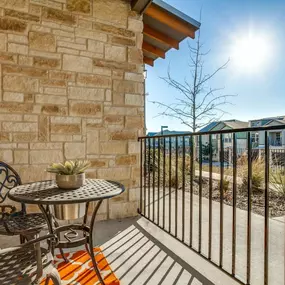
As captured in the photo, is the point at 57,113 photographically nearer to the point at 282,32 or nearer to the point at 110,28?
the point at 110,28

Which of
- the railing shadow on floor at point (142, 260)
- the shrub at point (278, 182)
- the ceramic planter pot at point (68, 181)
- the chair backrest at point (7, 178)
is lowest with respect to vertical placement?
the railing shadow on floor at point (142, 260)

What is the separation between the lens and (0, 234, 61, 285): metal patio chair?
3.22 ft

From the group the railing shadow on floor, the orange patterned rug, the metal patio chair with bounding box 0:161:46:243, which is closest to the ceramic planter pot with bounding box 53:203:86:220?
the metal patio chair with bounding box 0:161:46:243

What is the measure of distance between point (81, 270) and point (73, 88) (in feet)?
6.04

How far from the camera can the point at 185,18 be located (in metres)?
3.18

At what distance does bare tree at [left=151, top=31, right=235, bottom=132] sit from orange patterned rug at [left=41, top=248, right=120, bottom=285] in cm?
581

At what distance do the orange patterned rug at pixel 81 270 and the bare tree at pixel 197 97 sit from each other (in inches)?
229

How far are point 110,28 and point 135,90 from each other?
0.79 metres

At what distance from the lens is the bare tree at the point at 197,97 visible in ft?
22.7

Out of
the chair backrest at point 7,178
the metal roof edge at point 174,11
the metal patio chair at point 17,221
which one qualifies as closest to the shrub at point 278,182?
the metal roof edge at point 174,11

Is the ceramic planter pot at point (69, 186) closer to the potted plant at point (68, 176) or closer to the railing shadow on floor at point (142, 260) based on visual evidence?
the potted plant at point (68, 176)

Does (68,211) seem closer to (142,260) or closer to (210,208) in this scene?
(142,260)

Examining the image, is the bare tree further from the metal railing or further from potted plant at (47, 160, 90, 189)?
potted plant at (47, 160, 90, 189)

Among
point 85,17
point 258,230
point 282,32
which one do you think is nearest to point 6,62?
point 85,17
